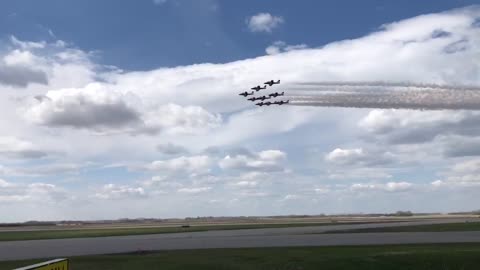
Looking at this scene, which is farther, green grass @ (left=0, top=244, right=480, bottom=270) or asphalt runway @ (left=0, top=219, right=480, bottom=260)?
asphalt runway @ (left=0, top=219, right=480, bottom=260)

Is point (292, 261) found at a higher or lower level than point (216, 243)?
lower

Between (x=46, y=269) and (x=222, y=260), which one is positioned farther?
(x=222, y=260)

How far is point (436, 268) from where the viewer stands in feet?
126

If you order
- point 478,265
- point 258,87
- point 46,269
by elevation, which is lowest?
point 478,265

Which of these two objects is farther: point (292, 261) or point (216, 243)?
point (216, 243)

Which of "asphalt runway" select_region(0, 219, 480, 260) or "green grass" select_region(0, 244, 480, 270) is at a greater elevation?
"asphalt runway" select_region(0, 219, 480, 260)

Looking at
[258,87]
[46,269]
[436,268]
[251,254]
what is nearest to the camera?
[46,269]

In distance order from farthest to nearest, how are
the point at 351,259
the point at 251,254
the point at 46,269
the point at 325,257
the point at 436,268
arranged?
the point at 251,254
the point at 325,257
the point at 351,259
the point at 436,268
the point at 46,269

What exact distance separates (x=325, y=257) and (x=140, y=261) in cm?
1584

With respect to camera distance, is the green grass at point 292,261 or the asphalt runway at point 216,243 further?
the asphalt runway at point 216,243

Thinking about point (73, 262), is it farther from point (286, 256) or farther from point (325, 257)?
point (325, 257)

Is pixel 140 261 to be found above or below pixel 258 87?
below

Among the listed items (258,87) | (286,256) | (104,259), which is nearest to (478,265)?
(286,256)

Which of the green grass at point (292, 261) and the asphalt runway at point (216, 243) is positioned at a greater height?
the asphalt runway at point (216, 243)
